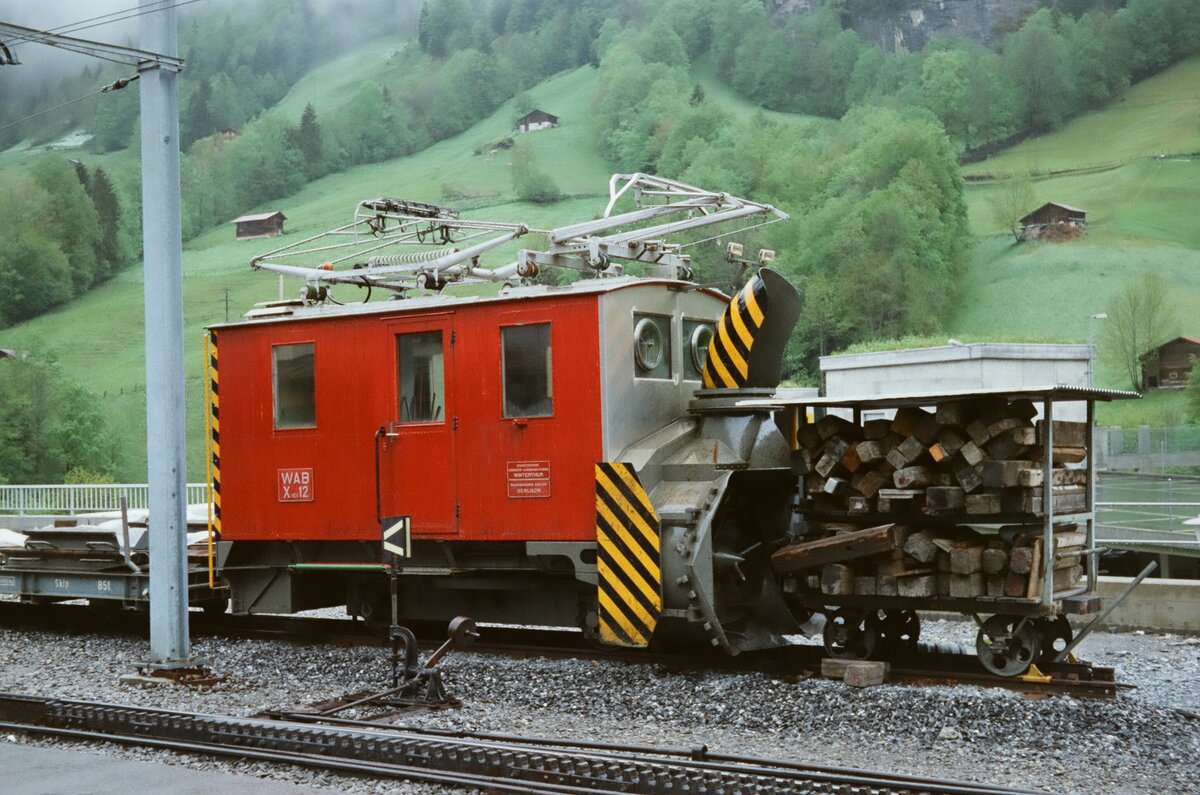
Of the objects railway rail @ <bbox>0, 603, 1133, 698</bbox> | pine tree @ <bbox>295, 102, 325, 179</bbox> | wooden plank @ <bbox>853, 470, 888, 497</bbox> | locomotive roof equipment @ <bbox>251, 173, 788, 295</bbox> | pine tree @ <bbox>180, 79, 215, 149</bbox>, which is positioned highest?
pine tree @ <bbox>180, 79, 215, 149</bbox>

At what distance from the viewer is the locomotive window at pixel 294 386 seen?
11938mm

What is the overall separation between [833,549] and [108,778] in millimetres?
5343

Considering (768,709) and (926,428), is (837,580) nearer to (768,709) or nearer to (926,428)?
(768,709)

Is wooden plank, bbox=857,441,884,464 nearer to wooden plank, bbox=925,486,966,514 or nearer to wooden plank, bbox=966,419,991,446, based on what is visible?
wooden plank, bbox=925,486,966,514

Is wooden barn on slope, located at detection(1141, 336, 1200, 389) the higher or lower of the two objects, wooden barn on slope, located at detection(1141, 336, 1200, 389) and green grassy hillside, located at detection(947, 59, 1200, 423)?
the lower

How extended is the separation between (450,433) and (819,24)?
69541 mm

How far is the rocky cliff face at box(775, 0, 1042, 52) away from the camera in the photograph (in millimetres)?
76062

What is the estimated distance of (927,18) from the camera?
77250mm

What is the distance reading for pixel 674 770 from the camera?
6512mm

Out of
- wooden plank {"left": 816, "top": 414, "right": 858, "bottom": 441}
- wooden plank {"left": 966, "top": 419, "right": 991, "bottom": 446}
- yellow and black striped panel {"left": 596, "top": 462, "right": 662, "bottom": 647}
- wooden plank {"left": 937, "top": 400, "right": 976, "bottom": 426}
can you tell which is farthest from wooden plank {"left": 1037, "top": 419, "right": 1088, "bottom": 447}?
yellow and black striped panel {"left": 596, "top": 462, "right": 662, "bottom": 647}

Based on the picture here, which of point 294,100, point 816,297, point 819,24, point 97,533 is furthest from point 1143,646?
point 294,100

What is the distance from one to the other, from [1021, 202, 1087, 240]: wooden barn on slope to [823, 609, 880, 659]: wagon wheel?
5488 centimetres

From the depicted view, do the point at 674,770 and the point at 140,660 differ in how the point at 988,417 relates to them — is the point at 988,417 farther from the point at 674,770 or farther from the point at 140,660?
the point at 140,660

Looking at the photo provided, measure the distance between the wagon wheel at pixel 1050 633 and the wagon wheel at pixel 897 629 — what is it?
1186 mm
